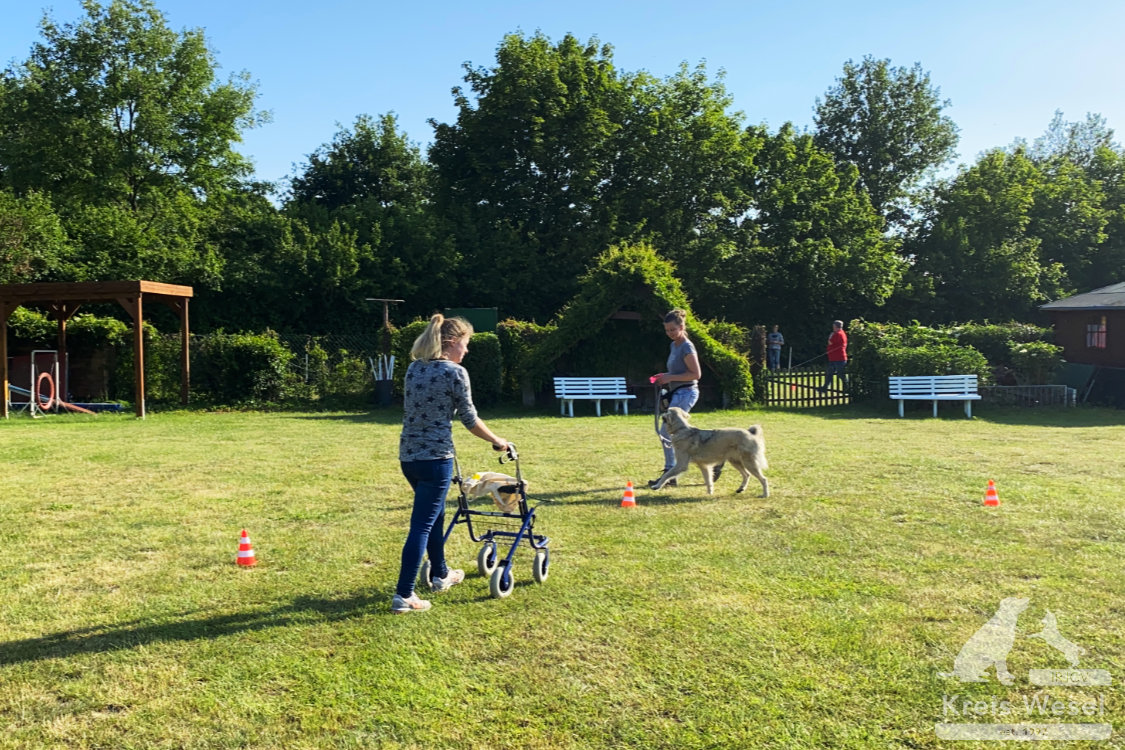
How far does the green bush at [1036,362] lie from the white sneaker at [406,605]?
19.8 meters

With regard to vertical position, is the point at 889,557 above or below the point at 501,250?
below

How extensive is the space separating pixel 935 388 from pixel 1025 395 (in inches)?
115

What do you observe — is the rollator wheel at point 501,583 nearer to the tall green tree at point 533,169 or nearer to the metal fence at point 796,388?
the metal fence at point 796,388

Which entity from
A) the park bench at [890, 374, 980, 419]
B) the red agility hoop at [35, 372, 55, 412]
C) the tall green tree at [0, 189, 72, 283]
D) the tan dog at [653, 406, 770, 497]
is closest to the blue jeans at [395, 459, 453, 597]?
the tan dog at [653, 406, 770, 497]

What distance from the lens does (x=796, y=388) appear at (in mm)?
20516

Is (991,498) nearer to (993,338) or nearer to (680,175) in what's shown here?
(993,338)

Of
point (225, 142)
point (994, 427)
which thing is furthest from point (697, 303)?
point (225, 142)

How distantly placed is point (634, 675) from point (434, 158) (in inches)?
1310

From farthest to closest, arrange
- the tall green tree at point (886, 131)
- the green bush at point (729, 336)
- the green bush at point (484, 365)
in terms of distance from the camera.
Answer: the tall green tree at point (886, 131)
the green bush at point (729, 336)
the green bush at point (484, 365)

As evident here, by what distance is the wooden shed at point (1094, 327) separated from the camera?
2289cm

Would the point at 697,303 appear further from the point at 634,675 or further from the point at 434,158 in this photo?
A: the point at 634,675

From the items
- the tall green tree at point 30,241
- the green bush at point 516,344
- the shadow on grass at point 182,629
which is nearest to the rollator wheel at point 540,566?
the shadow on grass at point 182,629

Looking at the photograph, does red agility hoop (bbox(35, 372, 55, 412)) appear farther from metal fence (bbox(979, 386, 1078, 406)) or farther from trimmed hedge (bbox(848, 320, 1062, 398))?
metal fence (bbox(979, 386, 1078, 406))

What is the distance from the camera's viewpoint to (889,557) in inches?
236
